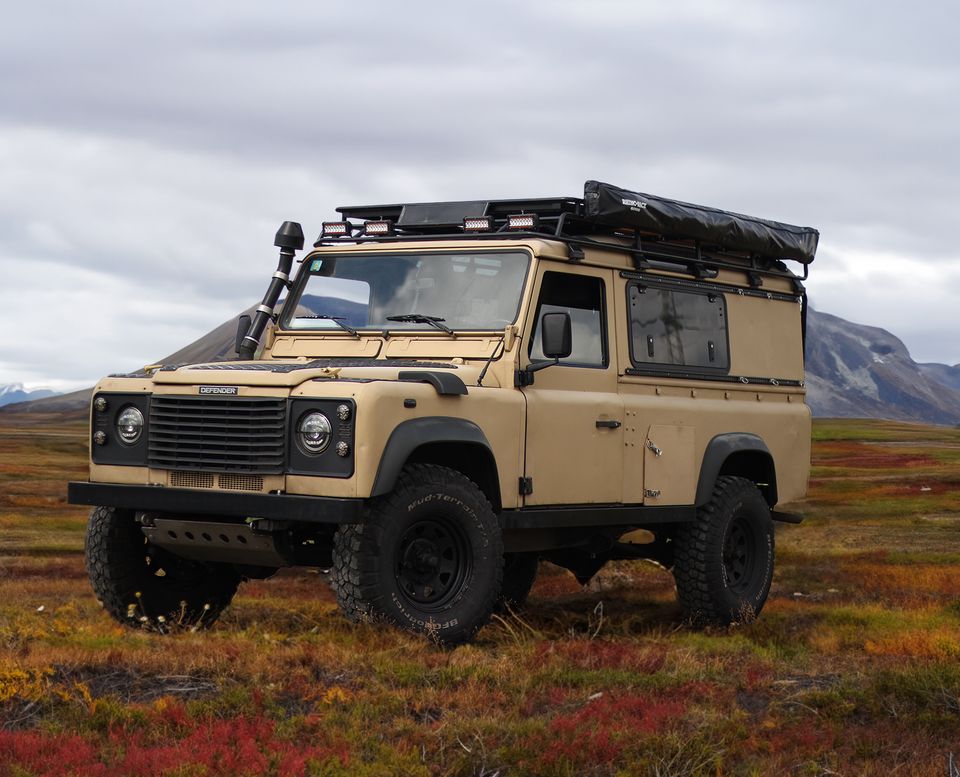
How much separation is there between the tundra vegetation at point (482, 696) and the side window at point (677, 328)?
2.26 meters

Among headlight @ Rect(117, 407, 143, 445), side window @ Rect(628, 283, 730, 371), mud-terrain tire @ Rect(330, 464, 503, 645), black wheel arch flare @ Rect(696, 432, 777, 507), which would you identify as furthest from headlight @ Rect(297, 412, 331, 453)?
black wheel arch flare @ Rect(696, 432, 777, 507)

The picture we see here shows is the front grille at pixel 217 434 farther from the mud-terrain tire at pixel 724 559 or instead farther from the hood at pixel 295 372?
the mud-terrain tire at pixel 724 559

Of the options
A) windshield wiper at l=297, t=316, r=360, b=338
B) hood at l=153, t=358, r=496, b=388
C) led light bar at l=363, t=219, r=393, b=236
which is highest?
led light bar at l=363, t=219, r=393, b=236

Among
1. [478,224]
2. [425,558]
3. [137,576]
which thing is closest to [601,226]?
[478,224]

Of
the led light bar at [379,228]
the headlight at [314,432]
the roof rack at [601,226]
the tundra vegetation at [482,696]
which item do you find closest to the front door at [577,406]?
the roof rack at [601,226]

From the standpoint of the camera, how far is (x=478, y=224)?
10.5 m

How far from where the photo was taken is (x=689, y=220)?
37.7ft

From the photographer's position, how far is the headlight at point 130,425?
361 inches

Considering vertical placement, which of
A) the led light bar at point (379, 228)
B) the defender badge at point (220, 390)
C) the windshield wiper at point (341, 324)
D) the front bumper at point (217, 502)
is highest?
the led light bar at point (379, 228)

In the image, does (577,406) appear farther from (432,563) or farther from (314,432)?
(314,432)

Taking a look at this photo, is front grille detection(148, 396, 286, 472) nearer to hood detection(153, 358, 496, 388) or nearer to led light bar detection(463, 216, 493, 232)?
hood detection(153, 358, 496, 388)

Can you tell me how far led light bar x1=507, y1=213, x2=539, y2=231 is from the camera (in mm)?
10203

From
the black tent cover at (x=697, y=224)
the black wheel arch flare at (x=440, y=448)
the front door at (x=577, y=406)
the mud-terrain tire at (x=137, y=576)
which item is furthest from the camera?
the black tent cover at (x=697, y=224)

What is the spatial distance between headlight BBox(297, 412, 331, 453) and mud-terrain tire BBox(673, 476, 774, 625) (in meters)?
4.28
